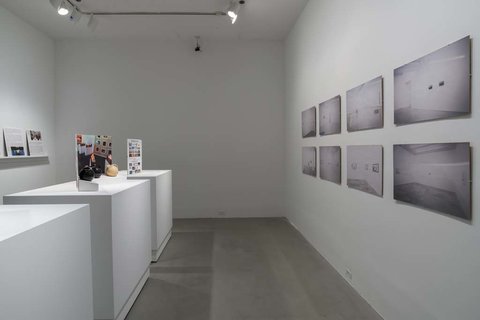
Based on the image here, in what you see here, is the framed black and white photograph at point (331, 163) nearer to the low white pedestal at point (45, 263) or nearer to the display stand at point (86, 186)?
the display stand at point (86, 186)

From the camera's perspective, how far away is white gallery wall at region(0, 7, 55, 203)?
4.91m

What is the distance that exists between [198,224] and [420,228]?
430cm

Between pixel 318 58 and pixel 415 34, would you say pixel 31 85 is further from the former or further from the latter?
pixel 415 34

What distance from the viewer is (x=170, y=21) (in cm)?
543

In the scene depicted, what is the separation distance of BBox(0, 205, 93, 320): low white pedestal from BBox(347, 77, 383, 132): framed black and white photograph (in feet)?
7.38

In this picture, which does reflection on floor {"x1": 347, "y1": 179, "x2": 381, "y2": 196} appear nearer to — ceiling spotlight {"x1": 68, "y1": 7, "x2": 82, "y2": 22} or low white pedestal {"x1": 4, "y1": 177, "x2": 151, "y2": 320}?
low white pedestal {"x1": 4, "y1": 177, "x2": 151, "y2": 320}

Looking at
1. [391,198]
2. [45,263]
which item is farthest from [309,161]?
[45,263]

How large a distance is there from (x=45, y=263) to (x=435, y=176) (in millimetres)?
2122

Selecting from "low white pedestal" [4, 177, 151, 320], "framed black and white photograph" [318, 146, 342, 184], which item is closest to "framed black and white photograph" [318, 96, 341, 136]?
"framed black and white photograph" [318, 146, 342, 184]

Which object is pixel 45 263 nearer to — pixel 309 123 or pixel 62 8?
pixel 309 123

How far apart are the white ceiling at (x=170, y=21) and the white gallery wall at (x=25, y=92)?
29 cm

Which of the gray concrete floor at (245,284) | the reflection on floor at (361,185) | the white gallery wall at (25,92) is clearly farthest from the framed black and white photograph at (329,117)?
the white gallery wall at (25,92)

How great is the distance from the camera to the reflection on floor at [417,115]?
184cm

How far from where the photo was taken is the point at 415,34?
2143mm
